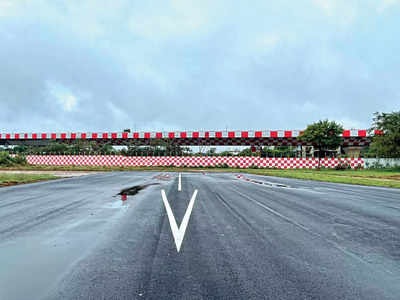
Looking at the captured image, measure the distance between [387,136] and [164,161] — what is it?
21.8 m

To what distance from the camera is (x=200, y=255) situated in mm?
2457

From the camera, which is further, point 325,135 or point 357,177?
point 325,135

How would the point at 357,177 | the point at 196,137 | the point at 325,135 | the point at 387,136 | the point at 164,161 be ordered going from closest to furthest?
the point at 357,177 < the point at 387,136 < the point at 325,135 < the point at 164,161 < the point at 196,137

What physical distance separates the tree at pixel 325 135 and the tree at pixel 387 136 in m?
3.12

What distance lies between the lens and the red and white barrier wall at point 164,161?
2594cm

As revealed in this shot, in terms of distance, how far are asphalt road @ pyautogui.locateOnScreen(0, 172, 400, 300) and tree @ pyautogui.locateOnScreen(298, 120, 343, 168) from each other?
2191 cm

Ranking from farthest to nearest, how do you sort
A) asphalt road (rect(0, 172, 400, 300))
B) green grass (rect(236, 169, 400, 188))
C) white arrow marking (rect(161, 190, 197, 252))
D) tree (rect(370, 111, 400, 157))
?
1. tree (rect(370, 111, 400, 157))
2. green grass (rect(236, 169, 400, 188))
3. white arrow marking (rect(161, 190, 197, 252))
4. asphalt road (rect(0, 172, 400, 300))

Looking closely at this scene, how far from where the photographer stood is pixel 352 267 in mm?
2252

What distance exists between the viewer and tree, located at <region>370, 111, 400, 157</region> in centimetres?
2070

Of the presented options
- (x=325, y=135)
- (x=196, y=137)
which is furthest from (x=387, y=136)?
(x=196, y=137)

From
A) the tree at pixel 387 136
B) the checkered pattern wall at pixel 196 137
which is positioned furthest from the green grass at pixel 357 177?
the checkered pattern wall at pixel 196 137

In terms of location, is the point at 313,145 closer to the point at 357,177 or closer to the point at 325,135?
the point at 325,135

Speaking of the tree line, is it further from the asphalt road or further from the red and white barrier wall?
the asphalt road

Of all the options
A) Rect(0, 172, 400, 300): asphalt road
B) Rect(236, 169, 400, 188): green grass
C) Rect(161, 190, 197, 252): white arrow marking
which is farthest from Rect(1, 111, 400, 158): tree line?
Rect(161, 190, 197, 252): white arrow marking
